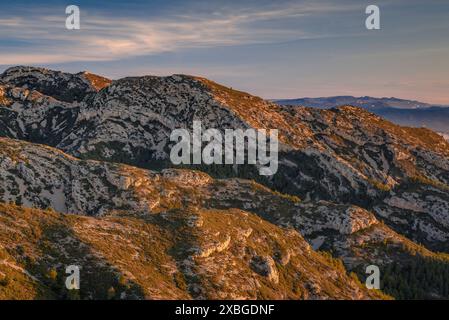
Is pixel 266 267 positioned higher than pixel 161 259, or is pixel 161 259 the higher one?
pixel 161 259

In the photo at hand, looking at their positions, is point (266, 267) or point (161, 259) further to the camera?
point (266, 267)

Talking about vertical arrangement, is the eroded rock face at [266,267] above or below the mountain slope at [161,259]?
below

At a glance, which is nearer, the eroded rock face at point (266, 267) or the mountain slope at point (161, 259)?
the mountain slope at point (161, 259)

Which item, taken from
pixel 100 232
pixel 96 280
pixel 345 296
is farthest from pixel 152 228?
pixel 345 296

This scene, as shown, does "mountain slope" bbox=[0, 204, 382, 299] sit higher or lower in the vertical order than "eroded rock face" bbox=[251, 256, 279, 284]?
higher

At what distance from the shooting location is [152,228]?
420 feet

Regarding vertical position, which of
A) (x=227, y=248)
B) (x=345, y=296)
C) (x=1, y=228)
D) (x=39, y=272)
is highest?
(x=1, y=228)

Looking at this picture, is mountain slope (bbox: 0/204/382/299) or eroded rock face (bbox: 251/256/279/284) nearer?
mountain slope (bbox: 0/204/382/299)

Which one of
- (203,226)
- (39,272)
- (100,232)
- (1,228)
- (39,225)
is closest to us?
(39,272)
